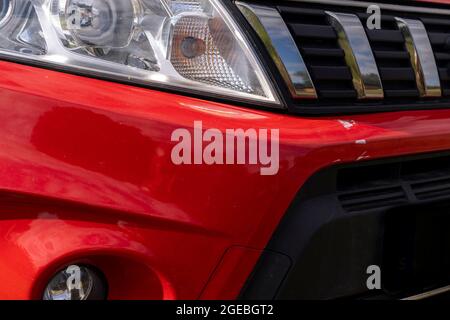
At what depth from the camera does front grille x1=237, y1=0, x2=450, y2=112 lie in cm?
176

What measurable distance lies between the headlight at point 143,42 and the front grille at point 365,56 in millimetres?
105

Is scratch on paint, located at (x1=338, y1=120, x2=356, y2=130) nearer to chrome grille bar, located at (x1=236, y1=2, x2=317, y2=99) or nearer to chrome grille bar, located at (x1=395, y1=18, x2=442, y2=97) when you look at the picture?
chrome grille bar, located at (x1=236, y1=2, x2=317, y2=99)

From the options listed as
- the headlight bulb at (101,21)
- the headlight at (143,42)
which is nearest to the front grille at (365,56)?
the headlight at (143,42)

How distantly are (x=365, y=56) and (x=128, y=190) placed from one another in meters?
0.82

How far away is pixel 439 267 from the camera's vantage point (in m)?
1.99

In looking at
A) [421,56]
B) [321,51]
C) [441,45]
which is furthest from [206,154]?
[441,45]

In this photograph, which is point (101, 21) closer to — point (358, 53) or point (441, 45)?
point (358, 53)

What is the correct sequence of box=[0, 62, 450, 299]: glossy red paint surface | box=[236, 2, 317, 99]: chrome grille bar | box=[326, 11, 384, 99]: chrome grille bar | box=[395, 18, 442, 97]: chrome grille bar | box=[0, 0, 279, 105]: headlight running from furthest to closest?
1. box=[395, 18, 442, 97]: chrome grille bar
2. box=[326, 11, 384, 99]: chrome grille bar
3. box=[236, 2, 317, 99]: chrome grille bar
4. box=[0, 0, 279, 105]: headlight
5. box=[0, 62, 450, 299]: glossy red paint surface

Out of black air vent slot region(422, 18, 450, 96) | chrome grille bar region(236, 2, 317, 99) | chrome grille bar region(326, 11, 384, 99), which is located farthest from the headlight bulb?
black air vent slot region(422, 18, 450, 96)

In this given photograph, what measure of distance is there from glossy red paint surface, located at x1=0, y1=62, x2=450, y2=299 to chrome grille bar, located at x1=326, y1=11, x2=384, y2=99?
0.29m

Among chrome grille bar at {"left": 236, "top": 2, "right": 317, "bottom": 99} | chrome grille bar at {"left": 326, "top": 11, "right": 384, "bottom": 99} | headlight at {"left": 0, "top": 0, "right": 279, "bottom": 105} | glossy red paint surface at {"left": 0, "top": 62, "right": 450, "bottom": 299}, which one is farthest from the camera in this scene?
chrome grille bar at {"left": 326, "top": 11, "right": 384, "bottom": 99}

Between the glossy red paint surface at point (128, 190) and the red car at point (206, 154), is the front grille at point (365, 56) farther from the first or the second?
the glossy red paint surface at point (128, 190)

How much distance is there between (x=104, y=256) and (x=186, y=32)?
1.98ft
